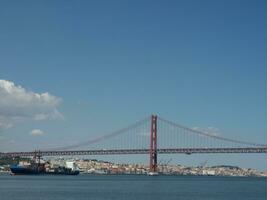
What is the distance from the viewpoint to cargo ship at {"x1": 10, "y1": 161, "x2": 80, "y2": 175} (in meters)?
137

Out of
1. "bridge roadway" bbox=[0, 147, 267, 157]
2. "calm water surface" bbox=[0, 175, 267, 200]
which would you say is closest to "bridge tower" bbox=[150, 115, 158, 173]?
"bridge roadway" bbox=[0, 147, 267, 157]

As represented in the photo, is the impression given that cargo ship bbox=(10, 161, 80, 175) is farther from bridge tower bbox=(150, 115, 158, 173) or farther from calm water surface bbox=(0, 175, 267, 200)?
calm water surface bbox=(0, 175, 267, 200)

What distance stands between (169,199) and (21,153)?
248ft

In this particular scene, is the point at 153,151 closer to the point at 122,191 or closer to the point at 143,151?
the point at 143,151

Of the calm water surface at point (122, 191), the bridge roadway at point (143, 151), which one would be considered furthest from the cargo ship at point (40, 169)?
the calm water surface at point (122, 191)

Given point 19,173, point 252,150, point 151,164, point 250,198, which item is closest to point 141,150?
point 151,164

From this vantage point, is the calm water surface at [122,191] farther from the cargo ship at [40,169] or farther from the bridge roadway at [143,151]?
the cargo ship at [40,169]

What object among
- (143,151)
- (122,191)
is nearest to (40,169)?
(143,151)

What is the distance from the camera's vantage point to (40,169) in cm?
14200

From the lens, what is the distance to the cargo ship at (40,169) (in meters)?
137

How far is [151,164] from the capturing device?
349ft

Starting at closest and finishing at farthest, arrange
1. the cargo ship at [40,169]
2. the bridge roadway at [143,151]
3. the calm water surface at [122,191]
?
the calm water surface at [122,191]
the bridge roadway at [143,151]
the cargo ship at [40,169]

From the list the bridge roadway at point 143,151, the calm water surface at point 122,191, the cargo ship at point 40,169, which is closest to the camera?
the calm water surface at point 122,191

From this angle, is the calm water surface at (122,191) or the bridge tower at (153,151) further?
the bridge tower at (153,151)
